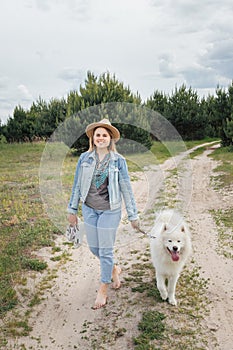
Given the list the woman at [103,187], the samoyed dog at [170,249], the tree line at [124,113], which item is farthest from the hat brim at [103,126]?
the tree line at [124,113]

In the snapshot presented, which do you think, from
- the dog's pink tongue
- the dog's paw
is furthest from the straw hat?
the dog's paw

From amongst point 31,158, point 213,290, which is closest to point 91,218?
point 213,290

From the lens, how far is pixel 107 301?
17.0ft

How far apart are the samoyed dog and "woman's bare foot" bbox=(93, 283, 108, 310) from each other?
2.48 ft

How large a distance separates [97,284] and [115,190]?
1.91 metres

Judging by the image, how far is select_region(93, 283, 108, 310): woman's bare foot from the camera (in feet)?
16.6

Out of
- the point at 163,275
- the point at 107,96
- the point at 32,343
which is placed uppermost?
the point at 107,96

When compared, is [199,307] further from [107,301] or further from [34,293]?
[34,293]

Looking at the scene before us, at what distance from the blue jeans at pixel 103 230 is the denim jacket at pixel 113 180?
14 cm

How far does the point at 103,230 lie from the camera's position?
185 inches

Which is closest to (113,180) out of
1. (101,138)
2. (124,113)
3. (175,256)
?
(101,138)

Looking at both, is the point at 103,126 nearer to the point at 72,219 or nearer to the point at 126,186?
the point at 126,186

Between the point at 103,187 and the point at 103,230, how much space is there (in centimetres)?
55

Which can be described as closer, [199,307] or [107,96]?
[199,307]
